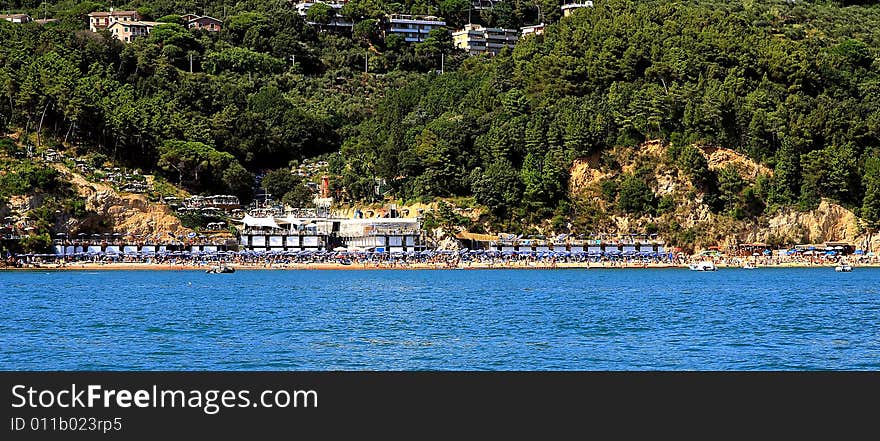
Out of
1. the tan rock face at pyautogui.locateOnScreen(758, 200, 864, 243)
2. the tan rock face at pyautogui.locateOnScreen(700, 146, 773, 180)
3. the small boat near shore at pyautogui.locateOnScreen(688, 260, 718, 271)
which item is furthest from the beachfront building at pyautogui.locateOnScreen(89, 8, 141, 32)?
the tan rock face at pyautogui.locateOnScreen(758, 200, 864, 243)

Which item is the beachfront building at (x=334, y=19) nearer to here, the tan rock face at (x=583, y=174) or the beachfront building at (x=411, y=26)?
the beachfront building at (x=411, y=26)

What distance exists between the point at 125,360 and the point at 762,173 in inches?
2946

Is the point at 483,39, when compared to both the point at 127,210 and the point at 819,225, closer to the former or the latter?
the point at 819,225

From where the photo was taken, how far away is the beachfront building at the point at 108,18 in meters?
148

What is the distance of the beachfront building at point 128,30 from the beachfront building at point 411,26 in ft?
93.5

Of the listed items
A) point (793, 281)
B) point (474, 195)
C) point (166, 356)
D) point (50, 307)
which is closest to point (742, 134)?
point (474, 195)

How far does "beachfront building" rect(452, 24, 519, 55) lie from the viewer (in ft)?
522

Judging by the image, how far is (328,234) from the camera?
10550 cm

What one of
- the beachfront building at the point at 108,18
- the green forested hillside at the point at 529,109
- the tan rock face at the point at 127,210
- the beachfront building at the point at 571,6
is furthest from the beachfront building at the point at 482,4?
the tan rock face at the point at 127,210

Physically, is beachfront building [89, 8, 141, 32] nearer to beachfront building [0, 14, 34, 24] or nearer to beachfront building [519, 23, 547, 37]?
beachfront building [0, 14, 34, 24]

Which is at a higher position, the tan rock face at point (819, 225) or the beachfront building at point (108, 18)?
the beachfront building at point (108, 18)

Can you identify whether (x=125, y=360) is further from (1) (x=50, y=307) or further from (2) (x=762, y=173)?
(2) (x=762, y=173)

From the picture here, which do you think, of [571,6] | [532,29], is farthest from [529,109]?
[571,6]
